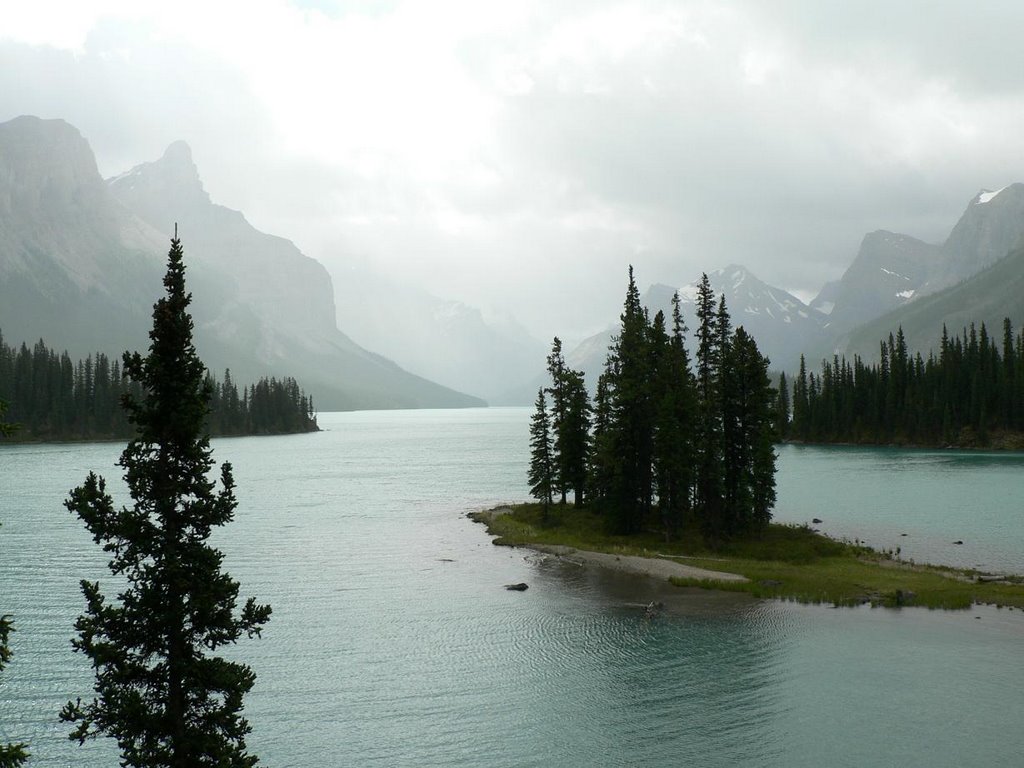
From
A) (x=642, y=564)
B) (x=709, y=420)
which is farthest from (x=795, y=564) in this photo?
(x=709, y=420)

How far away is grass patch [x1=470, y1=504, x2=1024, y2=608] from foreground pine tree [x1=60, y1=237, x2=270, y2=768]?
4322 cm

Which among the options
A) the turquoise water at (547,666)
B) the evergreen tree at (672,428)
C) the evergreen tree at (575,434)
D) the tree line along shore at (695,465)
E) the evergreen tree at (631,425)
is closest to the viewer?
the turquoise water at (547,666)

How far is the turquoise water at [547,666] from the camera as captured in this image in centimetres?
3025

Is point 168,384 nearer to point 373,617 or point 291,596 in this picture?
point 373,617

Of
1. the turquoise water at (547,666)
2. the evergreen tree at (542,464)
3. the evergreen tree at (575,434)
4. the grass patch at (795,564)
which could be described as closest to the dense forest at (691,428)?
the grass patch at (795,564)

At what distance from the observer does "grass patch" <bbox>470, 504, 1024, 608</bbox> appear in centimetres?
5041

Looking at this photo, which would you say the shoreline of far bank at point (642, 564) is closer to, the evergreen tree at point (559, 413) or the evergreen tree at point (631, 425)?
the evergreen tree at point (631, 425)

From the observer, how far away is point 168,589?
61.7 feet

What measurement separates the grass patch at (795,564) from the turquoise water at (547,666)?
2.65 meters

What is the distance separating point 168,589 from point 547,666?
26063mm

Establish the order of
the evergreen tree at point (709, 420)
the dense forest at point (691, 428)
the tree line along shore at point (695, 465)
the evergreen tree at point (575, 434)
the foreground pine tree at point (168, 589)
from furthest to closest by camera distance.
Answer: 1. the evergreen tree at point (575, 434)
2. the dense forest at point (691, 428)
3. the evergreen tree at point (709, 420)
4. the tree line along shore at point (695, 465)
5. the foreground pine tree at point (168, 589)

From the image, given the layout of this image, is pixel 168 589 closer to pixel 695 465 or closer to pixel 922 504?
pixel 695 465

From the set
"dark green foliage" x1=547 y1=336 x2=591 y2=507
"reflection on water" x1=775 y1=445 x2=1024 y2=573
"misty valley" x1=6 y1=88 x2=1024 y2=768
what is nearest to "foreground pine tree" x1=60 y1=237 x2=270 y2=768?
"misty valley" x1=6 y1=88 x2=1024 y2=768

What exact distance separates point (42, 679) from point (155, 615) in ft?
79.8
